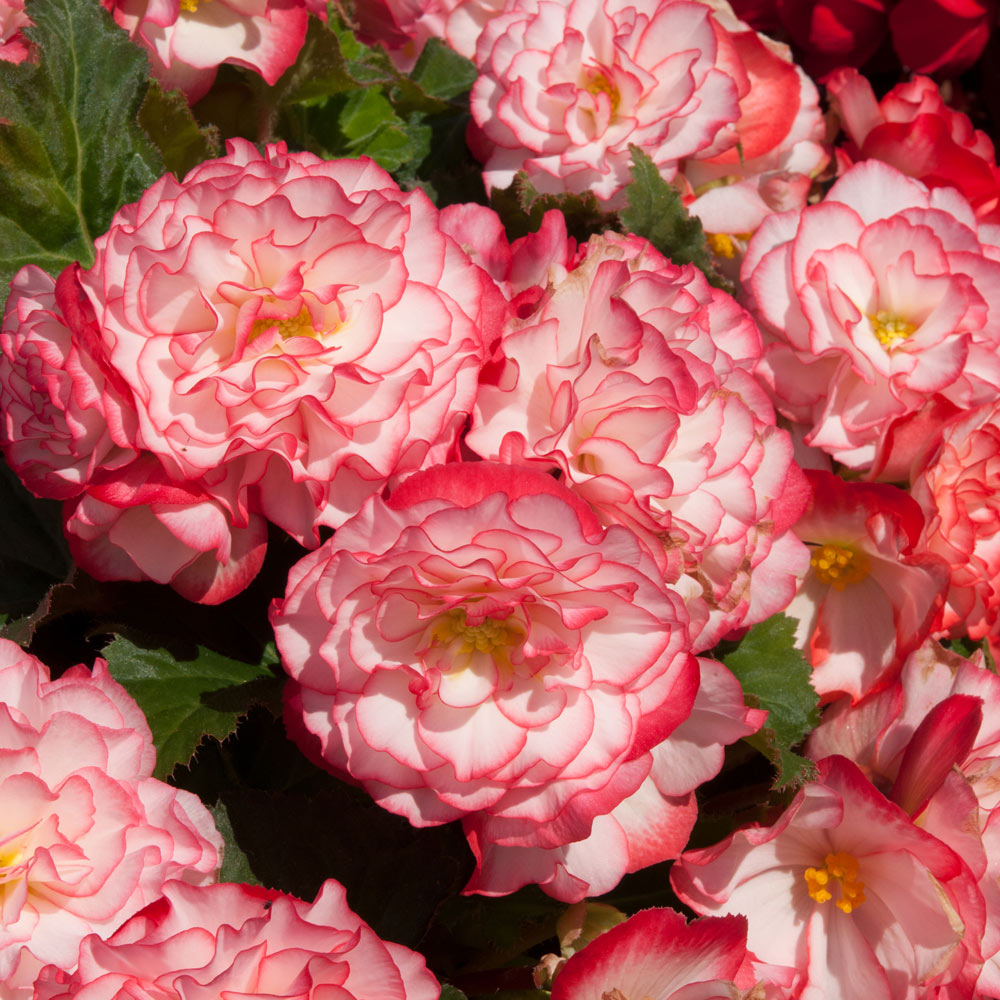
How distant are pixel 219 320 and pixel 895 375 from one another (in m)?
0.52

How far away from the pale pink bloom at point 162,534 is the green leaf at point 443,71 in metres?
0.61

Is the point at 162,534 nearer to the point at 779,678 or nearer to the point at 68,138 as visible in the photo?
the point at 68,138

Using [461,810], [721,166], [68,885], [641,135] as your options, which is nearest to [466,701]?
[461,810]

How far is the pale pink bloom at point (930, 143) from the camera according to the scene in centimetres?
105

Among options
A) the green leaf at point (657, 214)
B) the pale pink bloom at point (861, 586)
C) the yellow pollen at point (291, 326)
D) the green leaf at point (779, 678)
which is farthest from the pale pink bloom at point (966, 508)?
the yellow pollen at point (291, 326)

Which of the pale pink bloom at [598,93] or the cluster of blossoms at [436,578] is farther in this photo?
the pale pink bloom at [598,93]

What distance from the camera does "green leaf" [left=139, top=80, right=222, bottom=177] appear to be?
2.59ft

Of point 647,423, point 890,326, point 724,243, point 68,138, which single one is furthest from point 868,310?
point 68,138

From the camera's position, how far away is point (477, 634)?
600 mm

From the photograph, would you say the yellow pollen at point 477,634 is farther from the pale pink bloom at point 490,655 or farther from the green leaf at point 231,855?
the green leaf at point 231,855

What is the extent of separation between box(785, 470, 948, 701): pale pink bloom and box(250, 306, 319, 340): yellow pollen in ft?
1.34

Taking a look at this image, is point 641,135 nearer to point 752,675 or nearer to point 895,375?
point 895,375

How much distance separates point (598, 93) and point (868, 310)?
0.93ft

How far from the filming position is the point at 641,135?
889 mm
